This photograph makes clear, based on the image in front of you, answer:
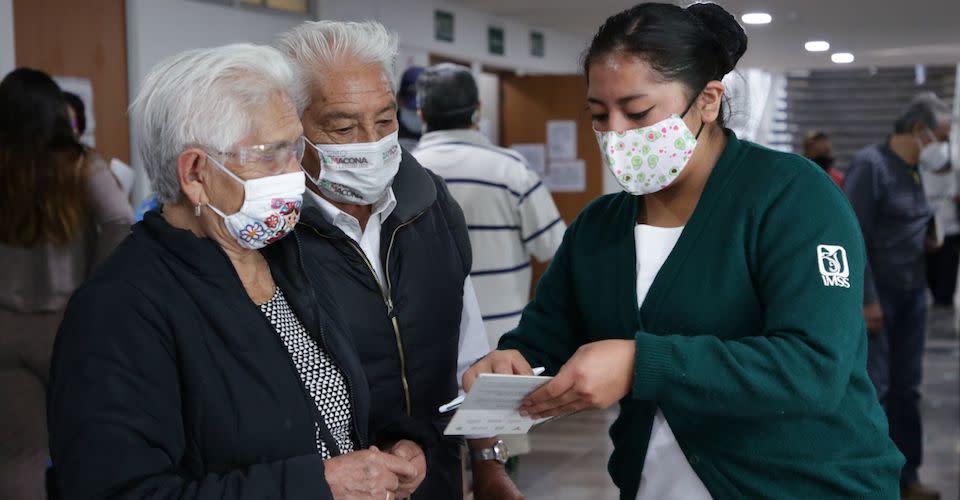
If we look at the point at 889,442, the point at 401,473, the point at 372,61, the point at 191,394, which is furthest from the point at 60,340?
the point at 889,442

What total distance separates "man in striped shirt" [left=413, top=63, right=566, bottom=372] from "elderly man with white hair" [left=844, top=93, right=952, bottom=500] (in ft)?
5.98

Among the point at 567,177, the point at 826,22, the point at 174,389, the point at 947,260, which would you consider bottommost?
the point at 947,260

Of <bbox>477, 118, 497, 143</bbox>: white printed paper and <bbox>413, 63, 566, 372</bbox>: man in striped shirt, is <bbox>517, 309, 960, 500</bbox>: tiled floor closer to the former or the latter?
<bbox>413, 63, 566, 372</bbox>: man in striped shirt

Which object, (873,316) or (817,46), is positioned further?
(817,46)

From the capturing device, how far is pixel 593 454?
242 inches

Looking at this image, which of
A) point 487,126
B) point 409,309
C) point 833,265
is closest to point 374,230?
point 409,309

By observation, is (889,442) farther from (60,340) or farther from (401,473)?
(60,340)

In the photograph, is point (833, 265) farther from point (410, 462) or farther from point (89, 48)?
point (89, 48)

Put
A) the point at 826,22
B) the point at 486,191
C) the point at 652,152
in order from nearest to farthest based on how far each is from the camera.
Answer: the point at 652,152, the point at 486,191, the point at 826,22

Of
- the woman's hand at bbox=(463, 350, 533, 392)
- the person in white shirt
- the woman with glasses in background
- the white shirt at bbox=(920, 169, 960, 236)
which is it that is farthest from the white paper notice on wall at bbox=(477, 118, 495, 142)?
the woman's hand at bbox=(463, 350, 533, 392)

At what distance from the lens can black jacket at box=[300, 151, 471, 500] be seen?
209cm

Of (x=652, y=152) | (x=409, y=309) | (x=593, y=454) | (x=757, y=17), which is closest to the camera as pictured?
(x=652, y=152)

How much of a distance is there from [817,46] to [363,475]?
1185 centimetres

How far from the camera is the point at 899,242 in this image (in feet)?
16.9
